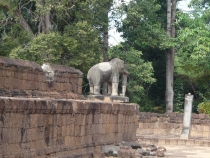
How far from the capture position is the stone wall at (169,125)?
23766mm

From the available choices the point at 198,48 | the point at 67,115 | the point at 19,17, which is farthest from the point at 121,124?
the point at 198,48

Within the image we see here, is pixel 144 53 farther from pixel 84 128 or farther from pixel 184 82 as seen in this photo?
pixel 84 128

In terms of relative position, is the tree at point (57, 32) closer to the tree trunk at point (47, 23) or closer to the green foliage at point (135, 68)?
the tree trunk at point (47, 23)

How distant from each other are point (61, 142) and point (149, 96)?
78.4 ft

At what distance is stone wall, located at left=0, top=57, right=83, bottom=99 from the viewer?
1166cm

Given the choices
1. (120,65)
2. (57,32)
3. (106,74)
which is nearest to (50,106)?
(106,74)

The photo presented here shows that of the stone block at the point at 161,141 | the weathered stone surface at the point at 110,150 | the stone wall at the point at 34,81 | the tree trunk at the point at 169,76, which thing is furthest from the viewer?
the tree trunk at the point at 169,76

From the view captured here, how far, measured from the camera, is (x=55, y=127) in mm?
9922

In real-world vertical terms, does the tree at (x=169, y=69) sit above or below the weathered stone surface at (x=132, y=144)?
above

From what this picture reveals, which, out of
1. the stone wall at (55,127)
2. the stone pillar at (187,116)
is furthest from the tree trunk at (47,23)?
the stone wall at (55,127)

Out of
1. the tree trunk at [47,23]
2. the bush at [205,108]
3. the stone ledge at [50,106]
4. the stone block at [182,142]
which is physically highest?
the tree trunk at [47,23]

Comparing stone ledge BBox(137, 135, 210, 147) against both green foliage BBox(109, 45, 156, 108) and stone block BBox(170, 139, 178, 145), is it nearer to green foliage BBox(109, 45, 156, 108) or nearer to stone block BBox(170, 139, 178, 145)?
stone block BBox(170, 139, 178, 145)

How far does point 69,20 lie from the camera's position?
2639 cm

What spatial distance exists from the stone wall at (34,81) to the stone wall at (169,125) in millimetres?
9246
